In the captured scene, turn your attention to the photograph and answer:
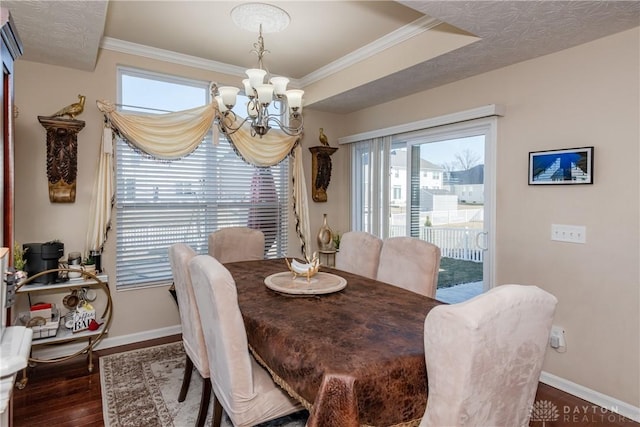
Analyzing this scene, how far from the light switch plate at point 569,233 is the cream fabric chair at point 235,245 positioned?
2470 mm

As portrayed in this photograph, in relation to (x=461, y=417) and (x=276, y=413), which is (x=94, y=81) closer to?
(x=276, y=413)

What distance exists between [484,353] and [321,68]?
3463 mm

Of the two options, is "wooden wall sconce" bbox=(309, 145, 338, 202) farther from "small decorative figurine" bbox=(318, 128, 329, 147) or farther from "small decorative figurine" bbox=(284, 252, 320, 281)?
"small decorative figurine" bbox=(284, 252, 320, 281)

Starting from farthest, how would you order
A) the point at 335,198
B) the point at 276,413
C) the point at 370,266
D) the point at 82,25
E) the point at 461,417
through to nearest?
the point at 335,198, the point at 370,266, the point at 82,25, the point at 276,413, the point at 461,417

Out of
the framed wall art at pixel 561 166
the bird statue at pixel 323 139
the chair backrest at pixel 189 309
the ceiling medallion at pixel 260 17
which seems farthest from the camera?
the bird statue at pixel 323 139

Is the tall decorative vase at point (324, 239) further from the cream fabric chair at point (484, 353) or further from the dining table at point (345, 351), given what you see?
the cream fabric chair at point (484, 353)

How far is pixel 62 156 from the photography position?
119 inches

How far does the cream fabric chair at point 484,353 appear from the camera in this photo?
1.09m

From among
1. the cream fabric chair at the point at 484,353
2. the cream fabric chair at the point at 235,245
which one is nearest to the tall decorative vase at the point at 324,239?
the cream fabric chair at the point at 235,245

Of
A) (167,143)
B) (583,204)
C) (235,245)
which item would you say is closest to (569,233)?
(583,204)

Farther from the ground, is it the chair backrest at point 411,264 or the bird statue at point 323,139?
the bird statue at point 323,139

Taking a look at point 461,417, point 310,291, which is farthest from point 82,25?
point 461,417

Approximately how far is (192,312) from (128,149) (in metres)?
2.08

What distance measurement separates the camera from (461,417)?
44.9 inches
